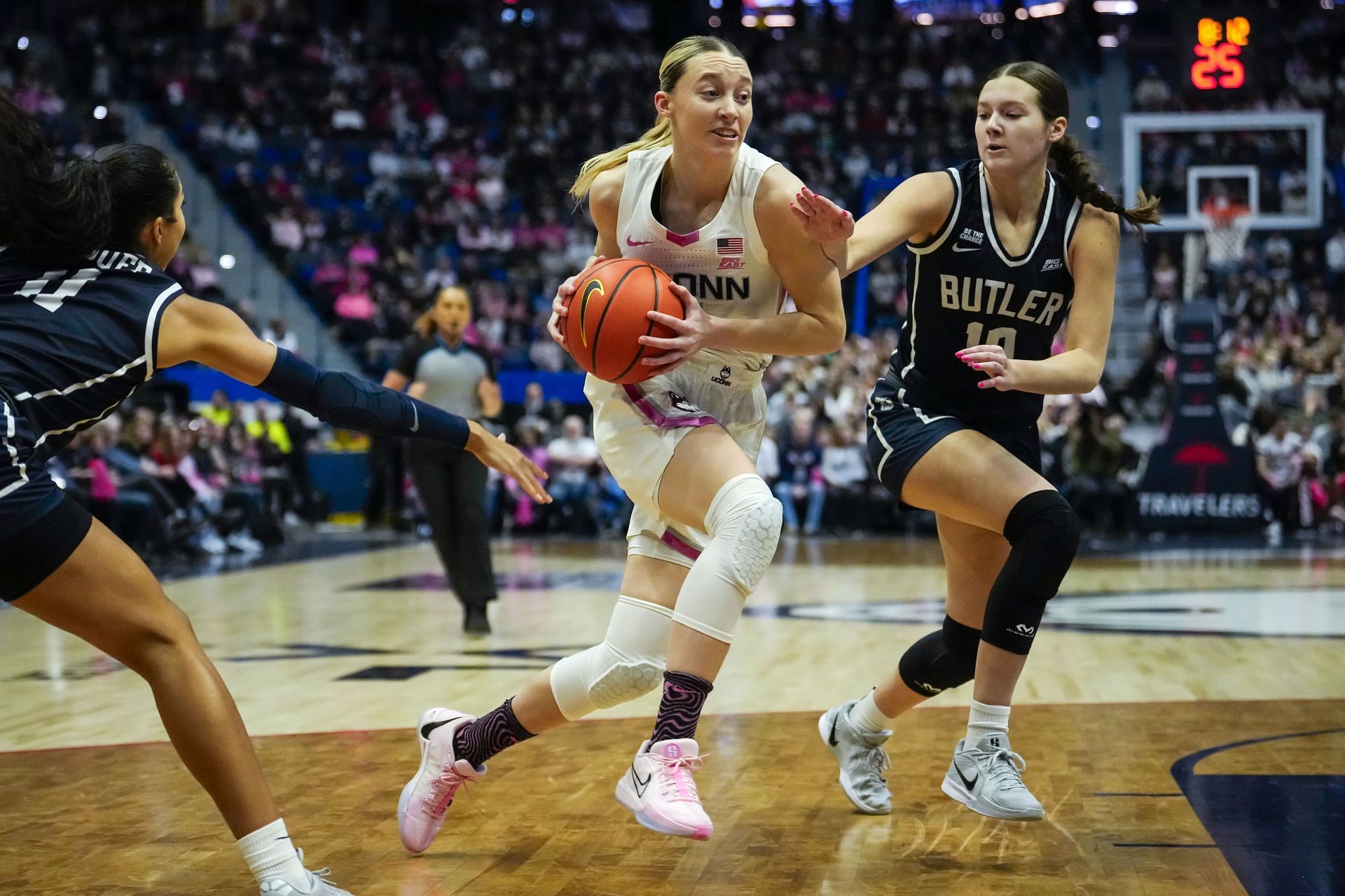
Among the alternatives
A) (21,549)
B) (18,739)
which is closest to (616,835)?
(21,549)

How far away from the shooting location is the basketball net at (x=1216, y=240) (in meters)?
16.2

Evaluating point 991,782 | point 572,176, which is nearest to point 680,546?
point 991,782

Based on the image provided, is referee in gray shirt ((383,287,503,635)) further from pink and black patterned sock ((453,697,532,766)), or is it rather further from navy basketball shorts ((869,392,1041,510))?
pink and black patterned sock ((453,697,532,766))

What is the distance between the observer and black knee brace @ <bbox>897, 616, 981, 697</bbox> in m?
3.96

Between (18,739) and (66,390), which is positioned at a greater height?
(66,390)

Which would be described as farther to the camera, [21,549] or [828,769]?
[828,769]

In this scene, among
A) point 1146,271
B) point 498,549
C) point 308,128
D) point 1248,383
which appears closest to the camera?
point 498,549

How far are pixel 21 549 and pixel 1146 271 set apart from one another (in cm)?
1903

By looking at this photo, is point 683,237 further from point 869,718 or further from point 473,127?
point 473,127

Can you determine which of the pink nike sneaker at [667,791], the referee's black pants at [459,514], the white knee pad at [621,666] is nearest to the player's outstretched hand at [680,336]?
the white knee pad at [621,666]

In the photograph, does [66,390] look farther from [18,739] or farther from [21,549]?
[18,739]

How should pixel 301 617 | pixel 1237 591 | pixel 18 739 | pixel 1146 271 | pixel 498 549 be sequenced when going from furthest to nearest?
1. pixel 1146 271
2. pixel 498 549
3. pixel 1237 591
4. pixel 301 617
5. pixel 18 739

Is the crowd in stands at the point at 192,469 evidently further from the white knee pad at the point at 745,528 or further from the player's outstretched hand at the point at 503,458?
the white knee pad at the point at 745,528

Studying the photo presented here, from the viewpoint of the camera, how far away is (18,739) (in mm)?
5074
